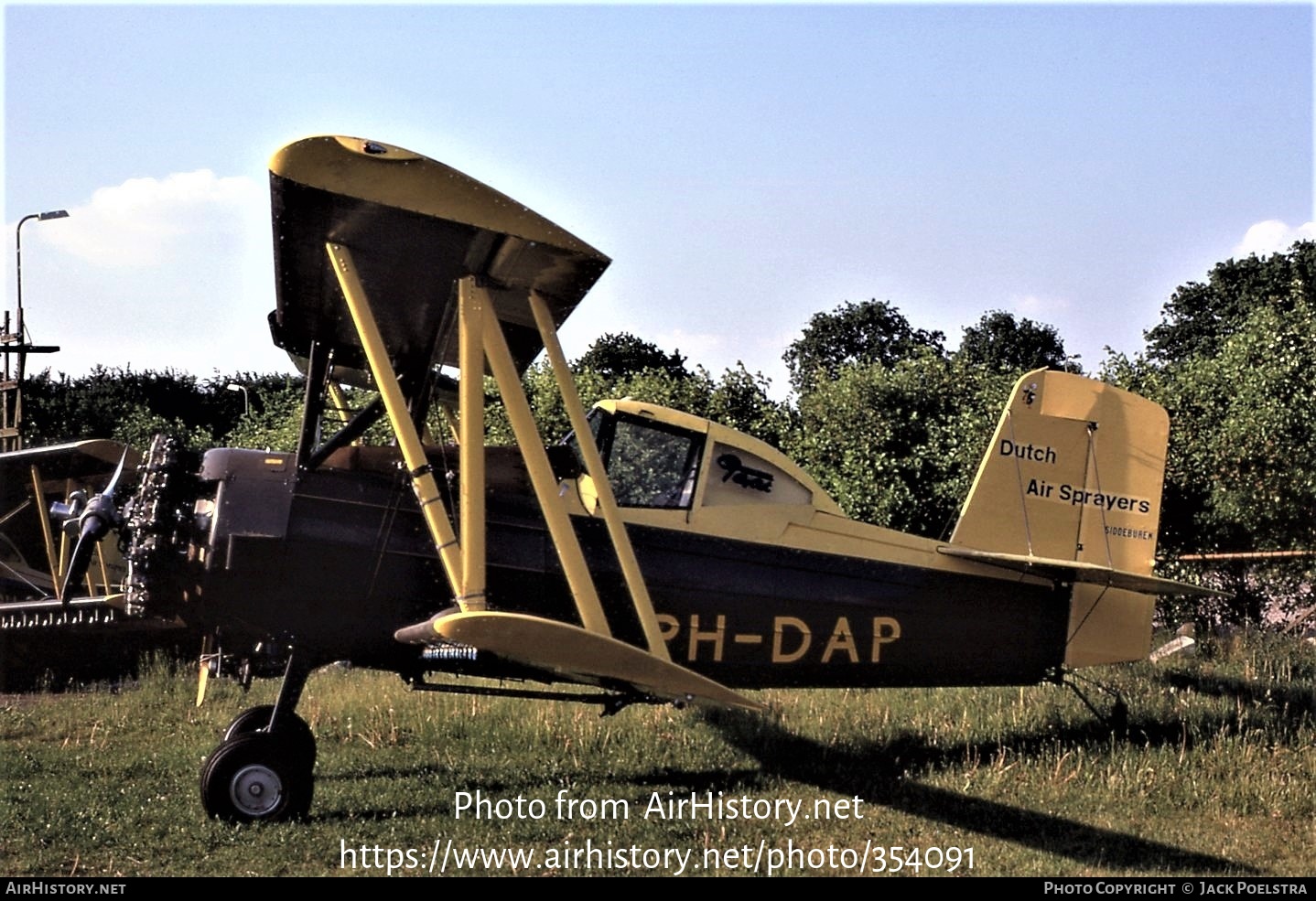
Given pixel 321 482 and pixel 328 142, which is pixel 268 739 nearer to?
pixel 321 482

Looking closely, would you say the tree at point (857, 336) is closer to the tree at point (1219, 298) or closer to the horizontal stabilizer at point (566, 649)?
the tree at point (1219, 298)

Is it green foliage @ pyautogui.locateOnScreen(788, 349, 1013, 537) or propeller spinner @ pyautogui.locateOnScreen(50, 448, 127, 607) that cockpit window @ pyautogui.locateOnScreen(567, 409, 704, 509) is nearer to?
propeller spinner @ pyautogui.locateOnScreen(50, 448, 127, 607)

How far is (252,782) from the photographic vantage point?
241 inches

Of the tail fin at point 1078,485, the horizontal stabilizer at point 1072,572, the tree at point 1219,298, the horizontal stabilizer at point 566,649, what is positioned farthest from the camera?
the tree at point 1219,298

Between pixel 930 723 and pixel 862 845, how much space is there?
9.02ft

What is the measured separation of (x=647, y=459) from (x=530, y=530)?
0.89 meters

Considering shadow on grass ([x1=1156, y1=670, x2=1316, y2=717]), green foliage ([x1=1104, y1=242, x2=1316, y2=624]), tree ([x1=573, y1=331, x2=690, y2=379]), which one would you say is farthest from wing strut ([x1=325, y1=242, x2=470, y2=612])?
tree ([x1=573, y1=331, x2=690, y2=379])

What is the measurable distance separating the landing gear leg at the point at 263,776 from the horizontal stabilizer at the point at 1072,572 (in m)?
3.94

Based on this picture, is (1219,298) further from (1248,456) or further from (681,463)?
(681,463)

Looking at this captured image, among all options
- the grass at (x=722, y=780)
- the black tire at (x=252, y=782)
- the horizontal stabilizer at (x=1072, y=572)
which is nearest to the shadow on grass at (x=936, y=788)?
the grass at (x=722, y=780)

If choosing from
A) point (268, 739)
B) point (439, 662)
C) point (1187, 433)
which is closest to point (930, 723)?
point (439, 662)

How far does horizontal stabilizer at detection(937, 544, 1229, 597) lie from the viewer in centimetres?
704

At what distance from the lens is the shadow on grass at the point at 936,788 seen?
5.84 m

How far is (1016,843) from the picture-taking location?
6.04m
